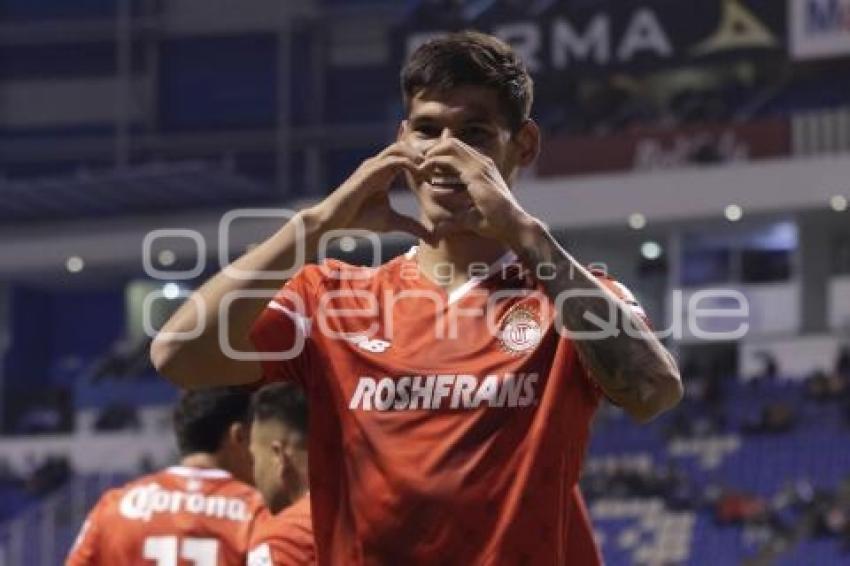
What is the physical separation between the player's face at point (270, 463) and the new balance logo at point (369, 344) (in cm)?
210

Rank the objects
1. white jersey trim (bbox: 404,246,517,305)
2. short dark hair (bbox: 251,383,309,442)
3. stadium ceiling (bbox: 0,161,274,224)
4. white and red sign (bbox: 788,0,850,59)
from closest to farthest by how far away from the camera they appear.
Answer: white jersey trim (bbox: 404,246,517,305) < short dark hair (bbox: 251,383,309,442) < white and red sign (bbox: 788,0,850,59) < stadium ceiling (bbox: 0,161,274,224)

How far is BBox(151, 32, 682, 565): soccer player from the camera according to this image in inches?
156

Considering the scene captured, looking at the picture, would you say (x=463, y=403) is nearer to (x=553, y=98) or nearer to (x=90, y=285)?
(x=553, y=98)

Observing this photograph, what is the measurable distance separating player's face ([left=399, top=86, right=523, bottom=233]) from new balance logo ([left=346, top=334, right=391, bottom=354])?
262 millimetres

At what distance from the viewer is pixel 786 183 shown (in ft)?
98.2

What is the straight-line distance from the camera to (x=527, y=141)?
164 inches

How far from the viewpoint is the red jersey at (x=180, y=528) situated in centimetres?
707

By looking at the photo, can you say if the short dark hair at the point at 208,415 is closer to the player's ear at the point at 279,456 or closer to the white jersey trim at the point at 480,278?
the player's ear at the point at 279,456

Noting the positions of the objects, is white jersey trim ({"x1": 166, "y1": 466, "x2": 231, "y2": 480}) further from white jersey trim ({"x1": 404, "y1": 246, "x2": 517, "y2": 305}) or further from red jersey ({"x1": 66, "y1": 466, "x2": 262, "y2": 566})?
white jersey trim ({"x1": 404, "y1": 246, "x2": 517, "y2": 305})

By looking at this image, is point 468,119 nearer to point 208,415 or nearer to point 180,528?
point 208,415

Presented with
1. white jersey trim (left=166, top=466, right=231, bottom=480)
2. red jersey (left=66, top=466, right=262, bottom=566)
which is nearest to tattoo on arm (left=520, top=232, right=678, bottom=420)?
red jersey (left=66, top=466, right=262, bottom=566)

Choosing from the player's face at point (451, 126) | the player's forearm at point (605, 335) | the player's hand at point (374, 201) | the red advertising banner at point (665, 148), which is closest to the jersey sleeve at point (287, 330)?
the player's hand at point (374, 201)

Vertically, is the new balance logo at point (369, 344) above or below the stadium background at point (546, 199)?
below

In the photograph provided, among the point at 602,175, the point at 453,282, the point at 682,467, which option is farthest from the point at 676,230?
the point at 453,282
